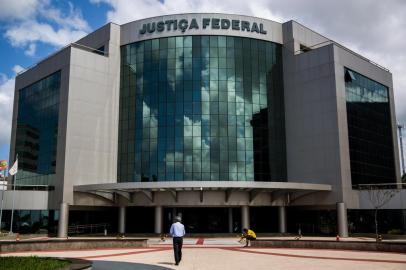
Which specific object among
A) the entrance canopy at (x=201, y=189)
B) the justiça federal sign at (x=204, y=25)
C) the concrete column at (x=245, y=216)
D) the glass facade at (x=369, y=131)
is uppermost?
the justiça federal sign at (x=204, y=25)

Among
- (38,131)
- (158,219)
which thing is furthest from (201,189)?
(38,131)

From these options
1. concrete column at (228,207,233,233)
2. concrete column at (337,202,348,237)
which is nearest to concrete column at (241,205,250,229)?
concrete column at (228,207,233,233)

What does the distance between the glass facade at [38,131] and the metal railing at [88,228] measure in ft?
20.7

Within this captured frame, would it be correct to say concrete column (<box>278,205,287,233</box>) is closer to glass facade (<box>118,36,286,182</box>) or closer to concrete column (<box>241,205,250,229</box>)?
glass facade (<box>118,36,286,182</box>)

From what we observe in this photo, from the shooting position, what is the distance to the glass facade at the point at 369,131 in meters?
53.0

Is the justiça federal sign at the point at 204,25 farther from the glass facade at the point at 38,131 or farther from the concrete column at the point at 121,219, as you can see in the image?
the concrete column at the point at 121,219

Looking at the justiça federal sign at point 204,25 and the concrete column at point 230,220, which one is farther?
the justiça federal sign at point 204,25

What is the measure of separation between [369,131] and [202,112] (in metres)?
21.1

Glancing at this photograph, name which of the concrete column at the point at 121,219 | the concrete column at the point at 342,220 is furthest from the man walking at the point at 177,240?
the concrete column at the point at 342,220

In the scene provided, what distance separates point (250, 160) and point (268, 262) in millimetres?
32276

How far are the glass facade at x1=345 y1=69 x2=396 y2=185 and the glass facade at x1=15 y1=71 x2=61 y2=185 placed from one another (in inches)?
1377

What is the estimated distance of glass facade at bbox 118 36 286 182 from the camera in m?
Result: 51.6

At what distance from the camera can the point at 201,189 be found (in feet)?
152

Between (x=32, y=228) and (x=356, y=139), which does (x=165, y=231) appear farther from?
(x=356, y=139)
